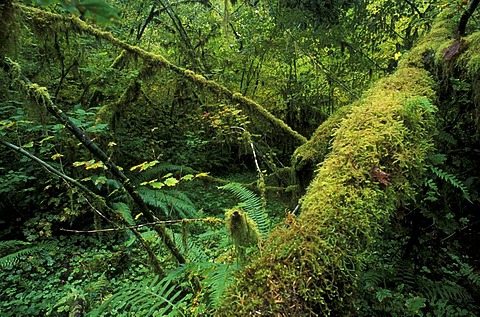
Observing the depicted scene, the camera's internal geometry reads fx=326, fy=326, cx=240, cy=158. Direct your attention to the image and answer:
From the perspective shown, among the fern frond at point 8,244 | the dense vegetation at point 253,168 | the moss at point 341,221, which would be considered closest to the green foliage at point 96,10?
the dense vegetation at point 253,168

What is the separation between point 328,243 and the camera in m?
1.20

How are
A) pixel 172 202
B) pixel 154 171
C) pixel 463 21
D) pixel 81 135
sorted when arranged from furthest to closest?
pixel 154 171 → pixel 172 202 → pixel 463 21 → pixel 81 135

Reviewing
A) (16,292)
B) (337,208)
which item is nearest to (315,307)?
(337,208)

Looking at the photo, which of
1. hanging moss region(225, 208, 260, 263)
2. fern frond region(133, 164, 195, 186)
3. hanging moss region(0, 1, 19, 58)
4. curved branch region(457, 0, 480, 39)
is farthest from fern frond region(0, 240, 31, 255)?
curved branch region(457, 0, 480, 39)

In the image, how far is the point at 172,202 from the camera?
5.81m

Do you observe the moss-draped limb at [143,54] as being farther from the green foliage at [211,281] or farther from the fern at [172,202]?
the green foliage at [211,281]

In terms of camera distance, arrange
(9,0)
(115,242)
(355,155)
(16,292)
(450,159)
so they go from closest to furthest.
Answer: (355,155), (9,0), (450,159), (16,292), (115,242)

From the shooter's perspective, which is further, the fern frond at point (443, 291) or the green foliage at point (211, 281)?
the fern frond at point (443, 291)

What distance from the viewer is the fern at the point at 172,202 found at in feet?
19.1

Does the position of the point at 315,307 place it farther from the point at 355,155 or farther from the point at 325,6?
the point at 325,6

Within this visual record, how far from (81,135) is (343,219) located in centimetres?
251

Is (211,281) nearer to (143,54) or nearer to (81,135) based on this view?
(81,135)

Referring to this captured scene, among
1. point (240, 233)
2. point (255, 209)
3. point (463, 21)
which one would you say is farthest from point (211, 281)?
point (463, 21)

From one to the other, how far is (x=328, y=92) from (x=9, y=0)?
22.6 ft
